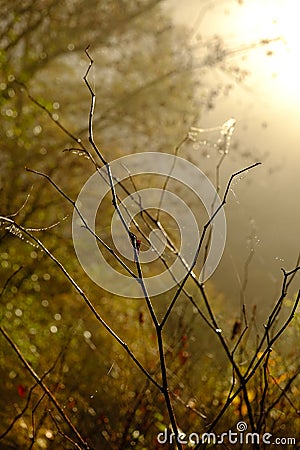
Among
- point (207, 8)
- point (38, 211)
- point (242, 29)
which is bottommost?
point (38, 211)

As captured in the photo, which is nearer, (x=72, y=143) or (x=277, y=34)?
(x=277, y=34)

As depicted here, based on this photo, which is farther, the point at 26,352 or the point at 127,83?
the point at 127,83

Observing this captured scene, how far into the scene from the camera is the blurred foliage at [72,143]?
4562mm

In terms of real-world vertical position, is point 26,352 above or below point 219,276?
below

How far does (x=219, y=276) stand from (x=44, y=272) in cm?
214

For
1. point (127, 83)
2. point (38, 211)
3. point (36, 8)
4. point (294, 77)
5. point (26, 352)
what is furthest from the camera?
point (127, 83)

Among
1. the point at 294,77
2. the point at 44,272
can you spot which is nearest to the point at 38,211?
the point at 44,272

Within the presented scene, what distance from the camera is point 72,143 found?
5773mm

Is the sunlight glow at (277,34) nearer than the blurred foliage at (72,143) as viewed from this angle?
Yes

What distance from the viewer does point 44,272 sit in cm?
538

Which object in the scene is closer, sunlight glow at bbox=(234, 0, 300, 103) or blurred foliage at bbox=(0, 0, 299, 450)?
sunlight glow at bbox=(234, 0, 300, 103)

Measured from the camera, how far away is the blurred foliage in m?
4.56

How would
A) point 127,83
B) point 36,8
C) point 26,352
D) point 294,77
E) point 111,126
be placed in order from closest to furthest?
point 26,352 → point 294,77 → point 36,8 → point 111,126 → point 127,83

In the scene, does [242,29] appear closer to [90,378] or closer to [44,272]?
[44,272]
